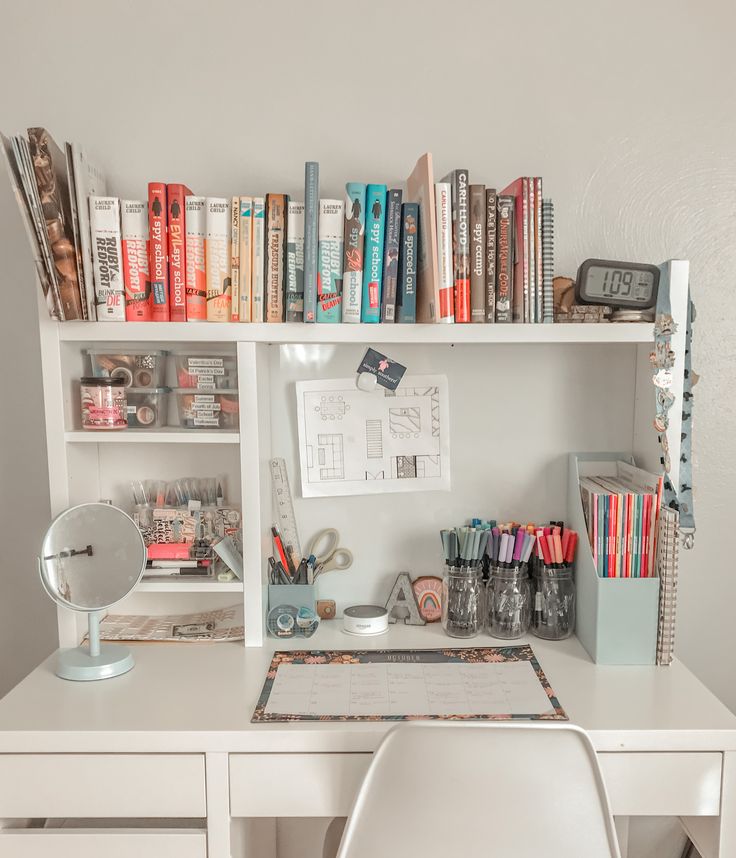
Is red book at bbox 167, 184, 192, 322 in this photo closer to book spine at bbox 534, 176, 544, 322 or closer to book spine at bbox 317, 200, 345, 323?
book spine at bbox 317, 200, 345, 323

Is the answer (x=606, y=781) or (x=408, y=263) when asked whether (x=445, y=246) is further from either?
(x=606, y=781)

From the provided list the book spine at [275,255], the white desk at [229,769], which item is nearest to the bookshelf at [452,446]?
the book spine at [275,255]

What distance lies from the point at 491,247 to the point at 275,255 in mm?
432

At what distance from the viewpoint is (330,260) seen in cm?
151

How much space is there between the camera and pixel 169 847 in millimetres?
1250

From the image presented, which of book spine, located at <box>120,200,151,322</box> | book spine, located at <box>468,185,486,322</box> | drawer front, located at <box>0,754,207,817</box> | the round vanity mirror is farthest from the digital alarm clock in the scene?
drawer front, located at <box>0,754,207,817</box>

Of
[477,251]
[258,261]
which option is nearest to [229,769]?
[258,261]

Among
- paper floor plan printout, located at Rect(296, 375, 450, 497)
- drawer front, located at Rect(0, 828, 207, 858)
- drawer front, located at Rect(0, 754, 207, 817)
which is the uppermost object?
paper floor plan printout, located at Rect(296, 375, 450, 497)

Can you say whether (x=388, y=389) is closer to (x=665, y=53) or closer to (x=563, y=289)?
(x=563, y=289)

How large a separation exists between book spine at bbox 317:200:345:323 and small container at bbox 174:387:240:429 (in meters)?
0.27

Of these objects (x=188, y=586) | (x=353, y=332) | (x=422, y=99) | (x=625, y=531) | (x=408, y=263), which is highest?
(x=422, y=99)

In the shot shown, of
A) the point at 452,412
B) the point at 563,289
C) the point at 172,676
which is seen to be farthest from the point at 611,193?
the point at 172,676

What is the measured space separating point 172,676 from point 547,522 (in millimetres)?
894

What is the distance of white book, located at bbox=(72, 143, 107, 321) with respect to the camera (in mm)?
1437
